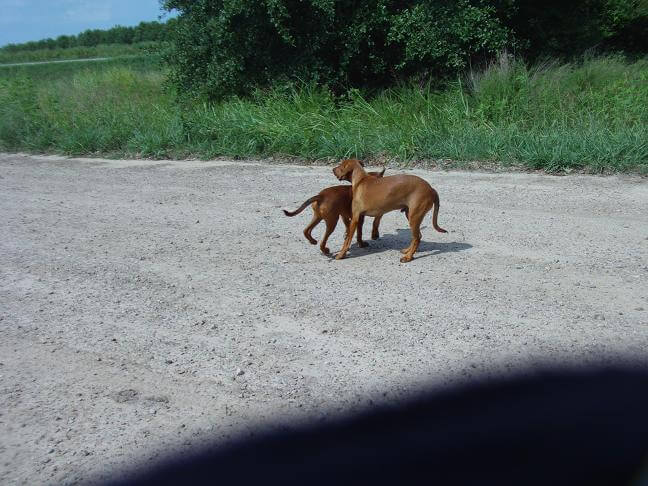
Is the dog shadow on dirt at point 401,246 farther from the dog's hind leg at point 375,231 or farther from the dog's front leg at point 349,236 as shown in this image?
the dog's front leg at point 349,236

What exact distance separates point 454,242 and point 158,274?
8.95 feet

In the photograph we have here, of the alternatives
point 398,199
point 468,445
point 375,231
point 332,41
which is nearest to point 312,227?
point 375,231

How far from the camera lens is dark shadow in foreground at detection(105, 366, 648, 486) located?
3320mm

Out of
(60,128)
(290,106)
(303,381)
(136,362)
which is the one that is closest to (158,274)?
(136,362)

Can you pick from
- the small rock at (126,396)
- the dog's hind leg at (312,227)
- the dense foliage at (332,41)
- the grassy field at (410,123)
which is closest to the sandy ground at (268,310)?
the small rock at (126,396)

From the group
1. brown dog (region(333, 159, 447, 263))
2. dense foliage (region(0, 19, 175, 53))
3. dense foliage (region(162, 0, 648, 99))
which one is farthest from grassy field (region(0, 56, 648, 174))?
dense foliage (region(0, 19, 175, 53))

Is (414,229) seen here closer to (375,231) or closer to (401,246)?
(401,246)

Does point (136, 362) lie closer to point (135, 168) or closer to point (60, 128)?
point (135, 168)

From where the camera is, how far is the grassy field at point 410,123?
31.6ft

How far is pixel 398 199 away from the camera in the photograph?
6230mm

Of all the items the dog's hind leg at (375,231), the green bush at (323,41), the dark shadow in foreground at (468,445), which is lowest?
the dark shadow in foreground at (468,445)

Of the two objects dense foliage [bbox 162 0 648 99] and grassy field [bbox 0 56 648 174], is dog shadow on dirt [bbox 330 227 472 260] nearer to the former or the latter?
grassy field [bbox 0 56 648 174]

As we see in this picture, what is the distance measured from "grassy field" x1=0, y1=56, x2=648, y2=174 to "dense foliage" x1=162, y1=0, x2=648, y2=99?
25.3 inches

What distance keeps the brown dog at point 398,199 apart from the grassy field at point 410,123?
3504 millimetres
